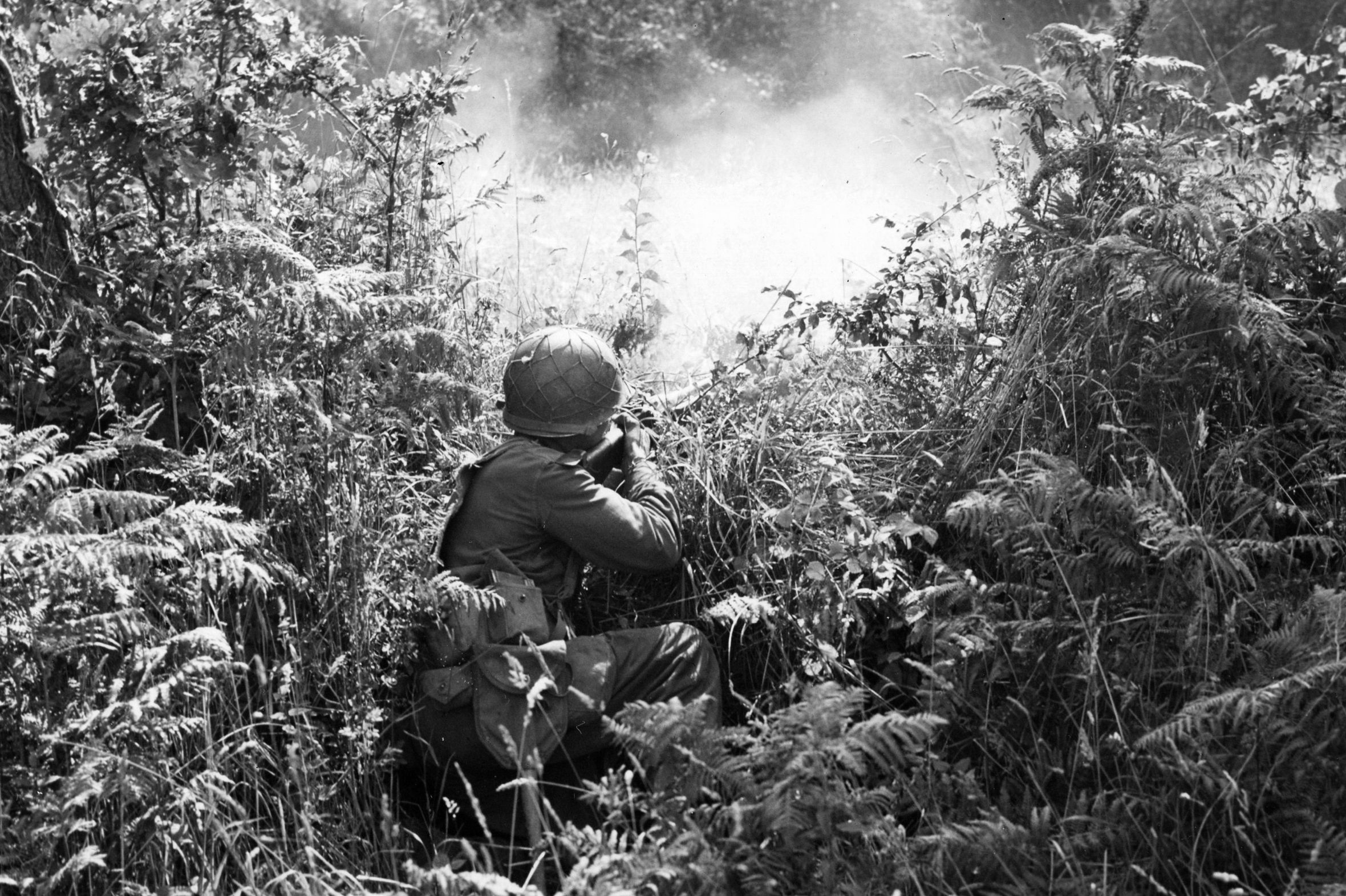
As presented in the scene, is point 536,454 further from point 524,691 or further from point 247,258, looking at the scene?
point 247,258

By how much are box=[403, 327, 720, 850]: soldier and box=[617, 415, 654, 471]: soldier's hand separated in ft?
0.44

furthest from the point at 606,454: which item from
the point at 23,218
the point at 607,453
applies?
the point at 23,218

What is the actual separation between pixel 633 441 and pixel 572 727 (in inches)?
34.1

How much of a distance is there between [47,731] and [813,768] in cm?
183

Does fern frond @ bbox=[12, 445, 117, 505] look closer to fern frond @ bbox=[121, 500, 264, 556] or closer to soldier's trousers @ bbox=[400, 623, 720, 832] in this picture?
fern frond @ bbox=[121, 500, 264, 556]

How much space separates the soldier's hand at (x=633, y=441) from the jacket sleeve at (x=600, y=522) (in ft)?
0.68

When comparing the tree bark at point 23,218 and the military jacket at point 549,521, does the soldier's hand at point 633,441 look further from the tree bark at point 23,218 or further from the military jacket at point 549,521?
the tree bark at point 23,218

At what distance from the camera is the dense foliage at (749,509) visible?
2.88 metres

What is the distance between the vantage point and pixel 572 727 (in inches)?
144

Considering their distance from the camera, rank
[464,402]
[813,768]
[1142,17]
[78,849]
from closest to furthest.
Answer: [813,768] < [78,849] < [1142,17] < [464,402]

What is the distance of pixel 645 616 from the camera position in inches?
163

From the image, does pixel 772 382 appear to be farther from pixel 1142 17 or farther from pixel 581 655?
pixel 1142 17

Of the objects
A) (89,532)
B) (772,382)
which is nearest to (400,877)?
(89,532)

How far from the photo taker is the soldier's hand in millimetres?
3908
